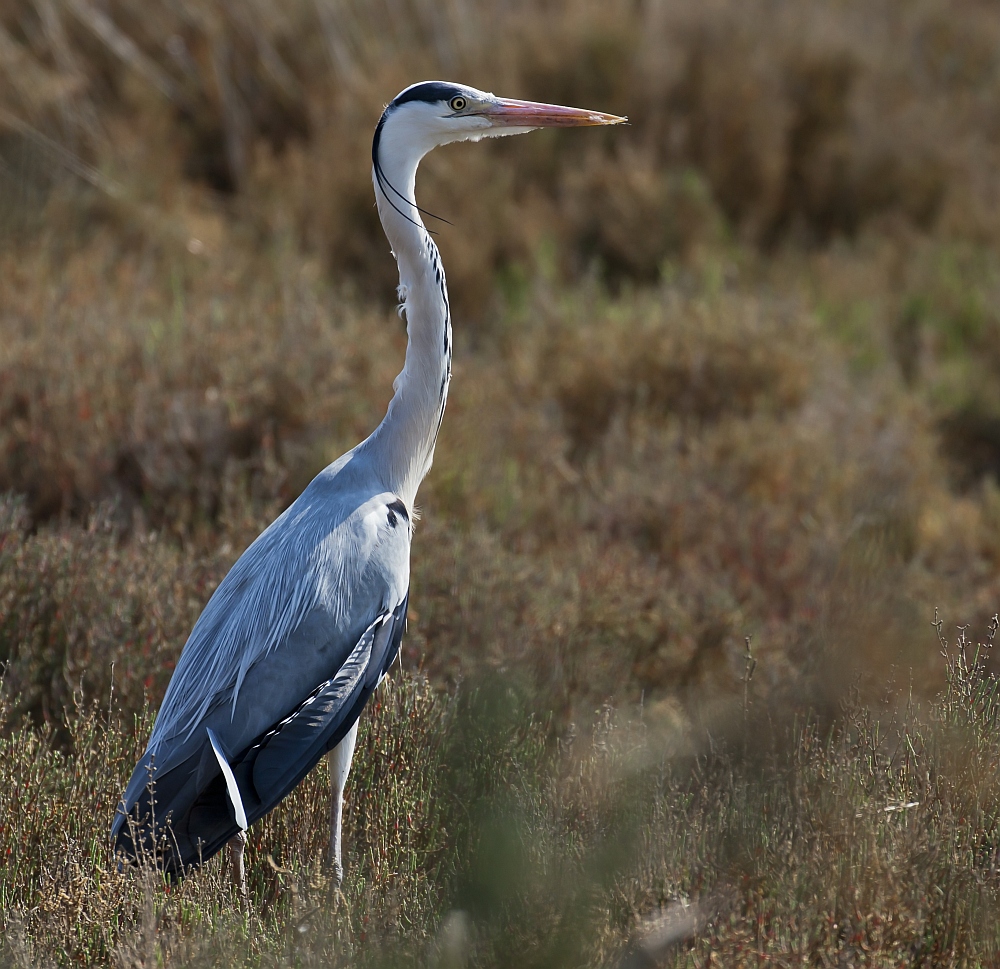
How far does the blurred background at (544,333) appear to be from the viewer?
14.6 ft

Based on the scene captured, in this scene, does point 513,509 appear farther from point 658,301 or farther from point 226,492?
point 658,301

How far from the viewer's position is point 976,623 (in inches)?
196

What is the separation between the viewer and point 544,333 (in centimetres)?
670

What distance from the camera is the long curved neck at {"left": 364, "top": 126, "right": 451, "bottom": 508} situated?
344cm

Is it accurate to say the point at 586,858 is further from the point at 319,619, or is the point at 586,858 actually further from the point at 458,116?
the point at 458,116

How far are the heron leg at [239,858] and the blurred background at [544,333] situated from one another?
843 millimetres

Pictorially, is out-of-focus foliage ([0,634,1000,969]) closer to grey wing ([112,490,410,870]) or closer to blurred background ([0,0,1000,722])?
grey wing ([112,490,410,870])

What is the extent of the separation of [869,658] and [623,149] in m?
5.77

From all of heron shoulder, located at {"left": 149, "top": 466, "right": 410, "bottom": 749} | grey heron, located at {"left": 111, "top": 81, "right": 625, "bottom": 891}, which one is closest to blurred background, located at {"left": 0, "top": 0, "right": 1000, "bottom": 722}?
heron shoulder, located at {"left": 149, "top": 466, "right": 410, "bottom": 749}

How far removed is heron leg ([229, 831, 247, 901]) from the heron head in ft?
6.37

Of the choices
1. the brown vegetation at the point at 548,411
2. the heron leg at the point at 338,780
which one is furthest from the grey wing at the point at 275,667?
the brown vegetation at the point at 548,411

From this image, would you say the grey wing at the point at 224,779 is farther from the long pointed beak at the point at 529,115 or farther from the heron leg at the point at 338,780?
the long pointed beak at the point at 529,115

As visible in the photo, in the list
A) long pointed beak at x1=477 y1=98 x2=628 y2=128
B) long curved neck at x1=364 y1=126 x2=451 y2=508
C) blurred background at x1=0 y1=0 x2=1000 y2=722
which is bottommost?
blurred background at x1=0 y1=0 x2=1000 y2=722

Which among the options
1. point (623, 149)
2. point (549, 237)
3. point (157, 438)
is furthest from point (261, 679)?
point (623, 149)
